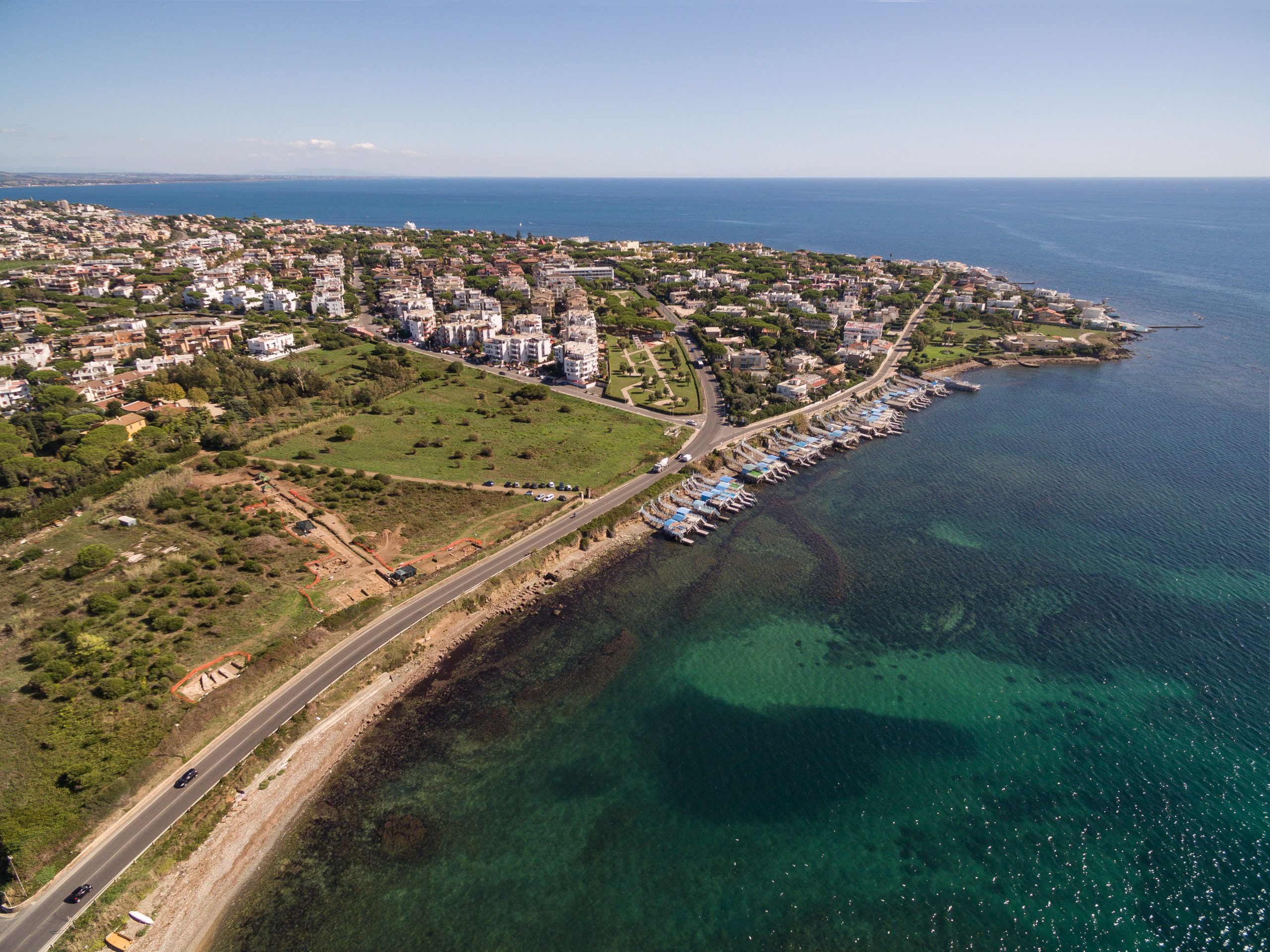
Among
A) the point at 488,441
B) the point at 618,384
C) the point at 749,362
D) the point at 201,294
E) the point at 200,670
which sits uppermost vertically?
the point at 201,294

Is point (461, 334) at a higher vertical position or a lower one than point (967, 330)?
higher

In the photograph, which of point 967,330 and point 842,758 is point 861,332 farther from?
point 842,758

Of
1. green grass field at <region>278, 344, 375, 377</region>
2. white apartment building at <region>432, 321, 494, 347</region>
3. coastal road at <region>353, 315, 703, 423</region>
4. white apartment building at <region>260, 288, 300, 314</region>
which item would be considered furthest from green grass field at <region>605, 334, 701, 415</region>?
white apartment building at <region>260, 288, 300, 314</region>

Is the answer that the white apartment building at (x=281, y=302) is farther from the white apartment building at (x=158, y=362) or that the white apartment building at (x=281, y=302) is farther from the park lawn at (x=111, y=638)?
the park lawn at (x=111, y=638)

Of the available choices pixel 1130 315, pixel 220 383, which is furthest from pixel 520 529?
pixel 1130 315

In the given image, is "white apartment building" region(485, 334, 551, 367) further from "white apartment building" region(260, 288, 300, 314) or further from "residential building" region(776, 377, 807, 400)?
"white apartment building" region(260, 288, 300, 314)

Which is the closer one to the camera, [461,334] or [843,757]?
[843,757]

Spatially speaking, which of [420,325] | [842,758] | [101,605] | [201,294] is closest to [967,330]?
[420,325]

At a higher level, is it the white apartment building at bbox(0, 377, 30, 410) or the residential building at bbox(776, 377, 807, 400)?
the white apartment building at bbox(0, 377, 30, 410)
